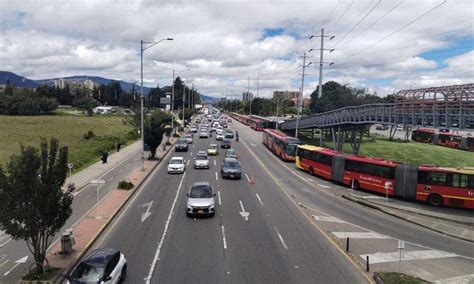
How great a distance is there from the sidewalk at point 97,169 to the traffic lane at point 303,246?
13.9 meters

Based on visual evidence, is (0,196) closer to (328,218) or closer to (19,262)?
(19,262)

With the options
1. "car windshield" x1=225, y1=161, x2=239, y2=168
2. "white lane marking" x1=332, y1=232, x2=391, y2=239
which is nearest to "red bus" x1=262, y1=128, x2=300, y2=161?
"car windshield" x1=225, y1=161, x2=239, y2=168

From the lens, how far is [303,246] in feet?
61.1

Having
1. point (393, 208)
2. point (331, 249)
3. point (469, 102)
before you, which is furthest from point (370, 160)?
point (331, 249)

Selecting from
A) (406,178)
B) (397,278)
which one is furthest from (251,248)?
(406,178)

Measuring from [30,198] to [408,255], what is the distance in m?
14.8

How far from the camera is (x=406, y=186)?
31234 mm

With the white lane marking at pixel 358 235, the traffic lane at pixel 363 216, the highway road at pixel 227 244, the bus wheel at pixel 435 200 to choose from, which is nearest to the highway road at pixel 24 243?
the highway road at pixel 227 244

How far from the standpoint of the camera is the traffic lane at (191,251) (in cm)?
1497

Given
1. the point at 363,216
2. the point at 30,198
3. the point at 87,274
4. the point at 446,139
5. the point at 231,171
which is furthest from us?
the point at 446,139

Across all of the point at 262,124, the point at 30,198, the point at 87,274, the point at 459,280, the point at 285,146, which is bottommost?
the point at 459,280

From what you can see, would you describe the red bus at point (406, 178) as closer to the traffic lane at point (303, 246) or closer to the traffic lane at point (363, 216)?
the traffic lane at point (363, 216)

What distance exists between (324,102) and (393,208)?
317ft

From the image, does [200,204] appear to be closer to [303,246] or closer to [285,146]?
[303,246]
